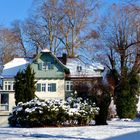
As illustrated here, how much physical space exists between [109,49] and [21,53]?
18.8m

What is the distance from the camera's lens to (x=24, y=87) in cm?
4681

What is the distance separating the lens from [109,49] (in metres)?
56.7

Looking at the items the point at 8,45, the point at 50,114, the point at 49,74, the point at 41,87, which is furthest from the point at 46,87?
the point at 50,114

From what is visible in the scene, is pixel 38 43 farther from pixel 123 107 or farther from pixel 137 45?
pixel 123 107

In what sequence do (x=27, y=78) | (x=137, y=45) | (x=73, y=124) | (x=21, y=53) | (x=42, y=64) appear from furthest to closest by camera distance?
(x=21, y=53), (x=42, y=64), (x=137, y=45), (x=27, y=78), (x=73, y=124)

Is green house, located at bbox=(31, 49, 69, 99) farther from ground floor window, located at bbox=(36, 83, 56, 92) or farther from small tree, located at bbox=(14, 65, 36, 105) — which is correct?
small tree, located at bbox=(14, 65, 36, 105)

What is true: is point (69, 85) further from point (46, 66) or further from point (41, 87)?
point (46, 66)

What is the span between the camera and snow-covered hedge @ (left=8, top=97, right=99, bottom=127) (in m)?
25.2

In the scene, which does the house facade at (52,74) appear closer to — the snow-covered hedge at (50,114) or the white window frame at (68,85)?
the white window frame at (68,85)

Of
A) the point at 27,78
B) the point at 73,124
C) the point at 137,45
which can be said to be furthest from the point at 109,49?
the point at 73,124

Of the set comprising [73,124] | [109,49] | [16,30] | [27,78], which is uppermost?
[16,30]

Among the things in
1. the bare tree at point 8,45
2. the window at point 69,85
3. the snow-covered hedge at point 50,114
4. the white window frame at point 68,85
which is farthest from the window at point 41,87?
the snow-covered hedge at point 50,114

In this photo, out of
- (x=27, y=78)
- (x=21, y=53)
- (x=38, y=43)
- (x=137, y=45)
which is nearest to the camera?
(x=27, y=78)

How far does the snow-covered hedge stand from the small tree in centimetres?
1959
